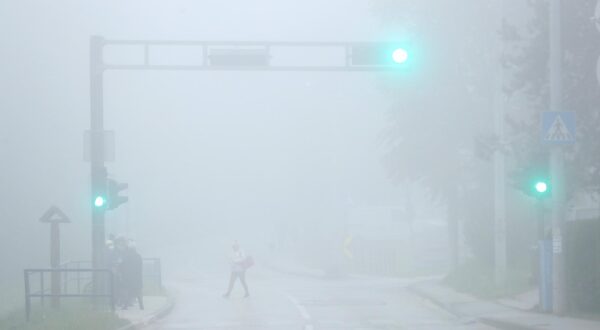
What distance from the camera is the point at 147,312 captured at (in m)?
26.8

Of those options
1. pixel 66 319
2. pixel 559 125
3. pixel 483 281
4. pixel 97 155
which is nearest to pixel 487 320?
pixel 559 125

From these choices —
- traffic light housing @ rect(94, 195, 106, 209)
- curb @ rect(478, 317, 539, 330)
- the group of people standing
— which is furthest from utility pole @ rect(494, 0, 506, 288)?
traffic light housing @ rect(94, 195, 106, 209)

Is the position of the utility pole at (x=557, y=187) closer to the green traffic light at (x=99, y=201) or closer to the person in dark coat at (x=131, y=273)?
the green traffic light at (x=99, y=201)

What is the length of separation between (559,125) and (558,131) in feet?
0.39

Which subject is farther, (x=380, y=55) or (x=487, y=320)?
(x=380, y=55)

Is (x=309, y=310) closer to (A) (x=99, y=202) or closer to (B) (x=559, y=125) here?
(A) (x=99, y=202)

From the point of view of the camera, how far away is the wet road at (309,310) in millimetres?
23375

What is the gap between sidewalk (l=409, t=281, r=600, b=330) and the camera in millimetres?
20203

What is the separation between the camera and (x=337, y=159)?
50719mm

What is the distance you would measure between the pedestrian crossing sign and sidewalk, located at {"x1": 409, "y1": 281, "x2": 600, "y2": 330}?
350 cm

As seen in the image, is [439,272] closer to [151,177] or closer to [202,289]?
[202,289]

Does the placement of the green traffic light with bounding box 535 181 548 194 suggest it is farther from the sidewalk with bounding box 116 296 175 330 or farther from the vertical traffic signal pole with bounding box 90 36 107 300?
the vertical traffic signal pole with bounding box 90 36 107 300

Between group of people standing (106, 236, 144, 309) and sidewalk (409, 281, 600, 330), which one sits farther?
group of people standing (106, 236, 144, 309)

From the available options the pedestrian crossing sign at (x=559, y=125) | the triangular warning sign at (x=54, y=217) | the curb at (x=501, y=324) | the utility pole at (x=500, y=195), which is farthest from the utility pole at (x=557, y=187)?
the triangular warning sign at (x=54, y=217)
